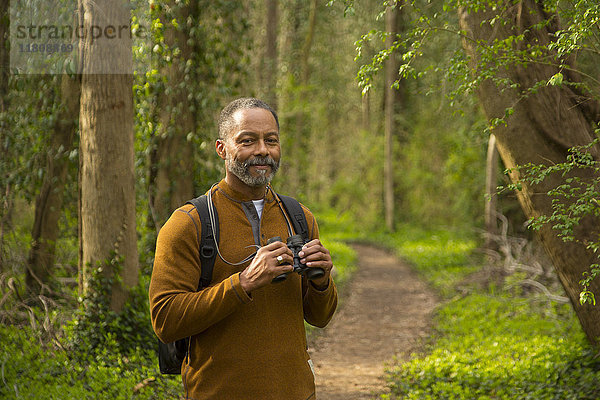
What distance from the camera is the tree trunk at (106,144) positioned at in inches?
237

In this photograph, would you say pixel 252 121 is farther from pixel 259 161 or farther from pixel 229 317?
pixel 229 317

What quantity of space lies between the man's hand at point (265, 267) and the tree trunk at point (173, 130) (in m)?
6.31

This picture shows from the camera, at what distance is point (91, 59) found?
6043mm

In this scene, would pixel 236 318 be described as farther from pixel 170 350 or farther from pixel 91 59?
pixel 91 59

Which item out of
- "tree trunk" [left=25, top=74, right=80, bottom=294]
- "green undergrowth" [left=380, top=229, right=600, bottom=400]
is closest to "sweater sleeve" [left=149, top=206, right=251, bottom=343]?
"green undergrowth" [left=380, top=229, right=600, bottom=400]

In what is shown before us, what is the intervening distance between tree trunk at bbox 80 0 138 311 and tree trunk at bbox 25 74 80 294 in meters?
1.46

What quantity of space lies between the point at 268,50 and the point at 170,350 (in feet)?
41.7

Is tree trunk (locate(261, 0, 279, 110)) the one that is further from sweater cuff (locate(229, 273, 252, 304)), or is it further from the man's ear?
sweater cuff (locate(229, 273, 252, 304))

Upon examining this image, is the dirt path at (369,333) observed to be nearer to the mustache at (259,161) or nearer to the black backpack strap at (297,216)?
the black backpack strap at (297,216)

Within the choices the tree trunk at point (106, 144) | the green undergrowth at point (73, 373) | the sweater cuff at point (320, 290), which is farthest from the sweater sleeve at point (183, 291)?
the tree trunk at point (106, 144)

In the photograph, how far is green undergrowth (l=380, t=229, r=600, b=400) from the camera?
610 cm

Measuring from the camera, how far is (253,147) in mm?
2576

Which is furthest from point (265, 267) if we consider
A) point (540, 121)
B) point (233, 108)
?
point (540, 121)

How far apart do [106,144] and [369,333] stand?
555 cm
